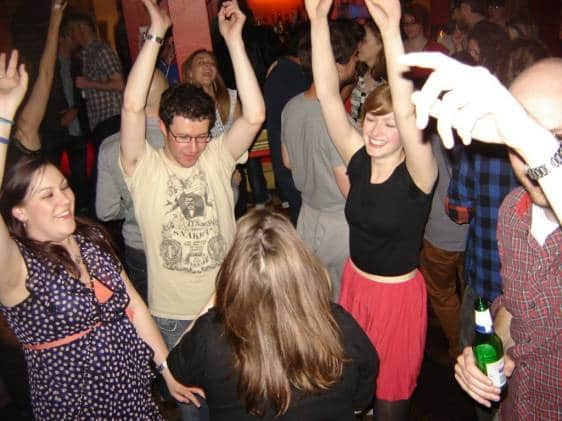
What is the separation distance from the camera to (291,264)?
145cm

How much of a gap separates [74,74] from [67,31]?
0.45 metres

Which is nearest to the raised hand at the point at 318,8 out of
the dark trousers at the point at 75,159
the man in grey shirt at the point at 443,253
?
the man in grey shirt at the point at 443,253

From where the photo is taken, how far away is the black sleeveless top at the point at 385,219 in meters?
2.04

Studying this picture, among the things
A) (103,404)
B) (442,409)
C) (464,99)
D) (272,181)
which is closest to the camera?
(464,99)

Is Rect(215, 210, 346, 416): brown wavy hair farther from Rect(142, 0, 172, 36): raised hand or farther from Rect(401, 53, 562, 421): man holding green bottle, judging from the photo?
Rect(142, 0, 172, 36): raised hand

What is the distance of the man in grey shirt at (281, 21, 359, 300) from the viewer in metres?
2.68

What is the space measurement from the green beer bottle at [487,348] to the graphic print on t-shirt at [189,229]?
114 cm

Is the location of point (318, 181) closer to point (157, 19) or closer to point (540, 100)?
point (157, 19)

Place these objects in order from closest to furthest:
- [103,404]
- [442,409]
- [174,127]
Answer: [103,404]
[174,127]
[442,409]

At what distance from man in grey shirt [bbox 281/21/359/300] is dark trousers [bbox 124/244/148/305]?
2.99 feet

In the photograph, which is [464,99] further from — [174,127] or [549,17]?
[549,17]

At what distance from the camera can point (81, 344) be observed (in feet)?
5.64

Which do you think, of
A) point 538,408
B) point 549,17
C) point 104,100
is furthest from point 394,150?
point 549,17

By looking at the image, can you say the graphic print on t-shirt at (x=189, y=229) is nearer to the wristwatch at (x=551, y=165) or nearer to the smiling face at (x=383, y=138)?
the smiling face at (x=383, y=138)
